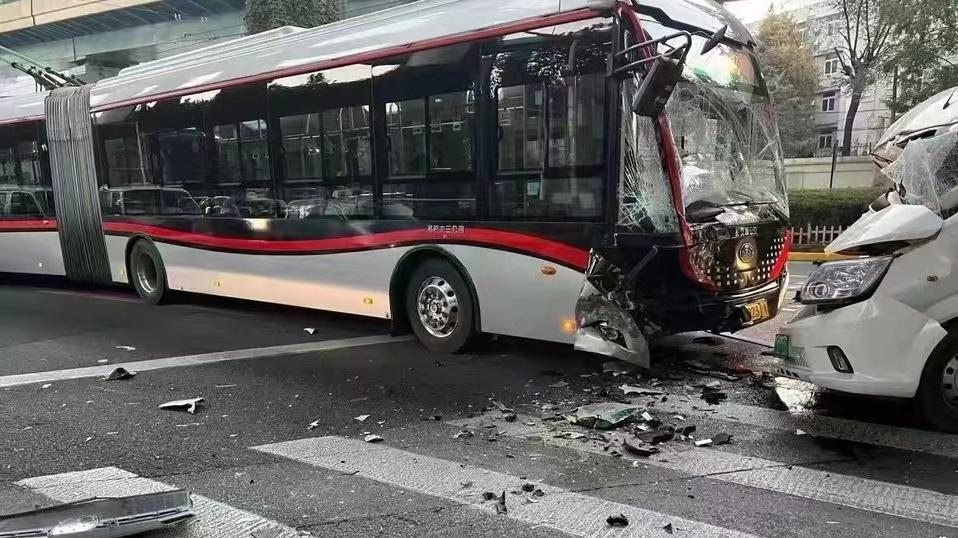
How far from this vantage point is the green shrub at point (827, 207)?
52.5 feet

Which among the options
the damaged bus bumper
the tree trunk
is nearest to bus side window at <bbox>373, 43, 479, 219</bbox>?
the damaged bus bumper

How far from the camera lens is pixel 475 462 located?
166 inches

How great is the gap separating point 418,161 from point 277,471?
3687mm

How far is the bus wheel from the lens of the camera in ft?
22.1

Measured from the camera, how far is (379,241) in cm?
731

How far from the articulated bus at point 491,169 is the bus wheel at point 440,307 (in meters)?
0.02

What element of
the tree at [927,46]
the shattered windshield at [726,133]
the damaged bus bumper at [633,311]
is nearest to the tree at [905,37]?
the tree at [927,46]

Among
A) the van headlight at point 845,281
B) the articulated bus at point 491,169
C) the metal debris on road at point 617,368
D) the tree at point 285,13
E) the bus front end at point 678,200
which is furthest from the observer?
the tree at point 285,13

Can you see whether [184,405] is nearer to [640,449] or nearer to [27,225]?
[640,449]

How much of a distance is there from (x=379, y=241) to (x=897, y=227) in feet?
15.9

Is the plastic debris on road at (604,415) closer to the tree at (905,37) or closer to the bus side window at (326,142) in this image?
the bus side window at (326,142)

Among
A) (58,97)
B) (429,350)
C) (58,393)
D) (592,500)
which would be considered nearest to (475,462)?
(592,500)

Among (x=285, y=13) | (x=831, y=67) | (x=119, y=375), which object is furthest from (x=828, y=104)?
(x=119, y=375)

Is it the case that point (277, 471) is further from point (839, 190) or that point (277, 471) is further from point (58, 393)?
point (839, 190)
